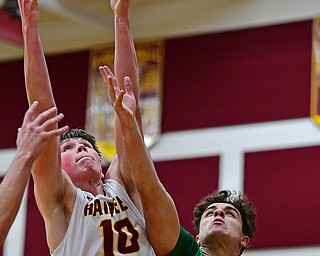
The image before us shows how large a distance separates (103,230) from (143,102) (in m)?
7.16

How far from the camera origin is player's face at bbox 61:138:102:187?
5.78m

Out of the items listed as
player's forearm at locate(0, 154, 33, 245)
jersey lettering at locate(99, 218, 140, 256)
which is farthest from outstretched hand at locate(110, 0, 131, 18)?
player's forearm at locate(0, 154, 33, 245)

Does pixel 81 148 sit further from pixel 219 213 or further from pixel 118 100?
pixel 219 213

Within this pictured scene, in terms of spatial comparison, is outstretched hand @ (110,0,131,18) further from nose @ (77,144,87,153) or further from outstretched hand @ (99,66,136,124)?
nose @ (77,144,87,153)

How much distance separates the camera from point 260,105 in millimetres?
11938

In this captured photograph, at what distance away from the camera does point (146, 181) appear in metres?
5.52

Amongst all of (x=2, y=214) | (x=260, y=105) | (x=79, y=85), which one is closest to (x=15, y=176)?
(x=2, y=214)

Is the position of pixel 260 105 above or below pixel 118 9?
above

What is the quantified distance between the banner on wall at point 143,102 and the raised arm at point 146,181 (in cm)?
671

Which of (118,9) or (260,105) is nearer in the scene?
(118,9)

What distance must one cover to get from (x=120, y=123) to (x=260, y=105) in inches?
257

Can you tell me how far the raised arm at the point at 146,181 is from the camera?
5426 millimetres

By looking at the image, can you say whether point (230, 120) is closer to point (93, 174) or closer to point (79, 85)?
point (79, 85)

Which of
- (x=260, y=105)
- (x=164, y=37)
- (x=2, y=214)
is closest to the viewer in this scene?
(x=2, y=214)
